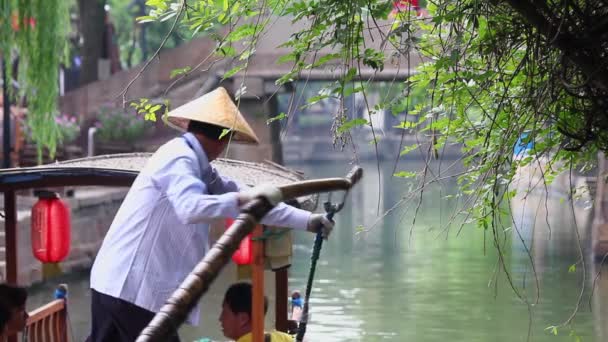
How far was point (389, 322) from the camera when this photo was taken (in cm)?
1088

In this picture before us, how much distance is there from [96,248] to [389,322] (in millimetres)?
6032

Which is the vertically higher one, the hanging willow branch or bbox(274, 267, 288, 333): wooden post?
the hanging willow branch

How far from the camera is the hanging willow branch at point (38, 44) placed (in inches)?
428

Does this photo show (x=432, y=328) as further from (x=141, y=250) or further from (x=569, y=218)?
(x=569, y=218)

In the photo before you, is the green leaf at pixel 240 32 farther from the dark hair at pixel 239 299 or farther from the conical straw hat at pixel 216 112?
the dark hair at pixel 239 299

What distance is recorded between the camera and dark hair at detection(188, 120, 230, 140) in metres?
3.50

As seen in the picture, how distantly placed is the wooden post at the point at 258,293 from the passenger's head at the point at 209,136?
28cm

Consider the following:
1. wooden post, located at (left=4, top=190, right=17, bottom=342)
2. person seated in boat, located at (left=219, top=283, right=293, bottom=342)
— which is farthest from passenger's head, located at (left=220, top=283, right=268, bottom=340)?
wooden post, located at (left=4, top=190, right=17, bottom=342)

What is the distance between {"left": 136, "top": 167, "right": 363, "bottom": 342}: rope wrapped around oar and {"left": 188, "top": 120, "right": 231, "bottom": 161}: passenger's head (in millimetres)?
916

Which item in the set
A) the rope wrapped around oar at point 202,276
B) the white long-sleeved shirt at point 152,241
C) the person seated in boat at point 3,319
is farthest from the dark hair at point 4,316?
the rope wrapped around oar at point 202,276

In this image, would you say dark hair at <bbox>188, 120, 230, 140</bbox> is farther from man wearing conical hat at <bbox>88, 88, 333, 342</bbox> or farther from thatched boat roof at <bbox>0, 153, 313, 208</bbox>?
thatched boat roof at <bbox>0, 153, 313, 208</bbox>

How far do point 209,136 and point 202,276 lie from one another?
1.30 meters

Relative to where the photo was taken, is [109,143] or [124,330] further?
[109,143]

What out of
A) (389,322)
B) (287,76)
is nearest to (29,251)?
(389,322)
